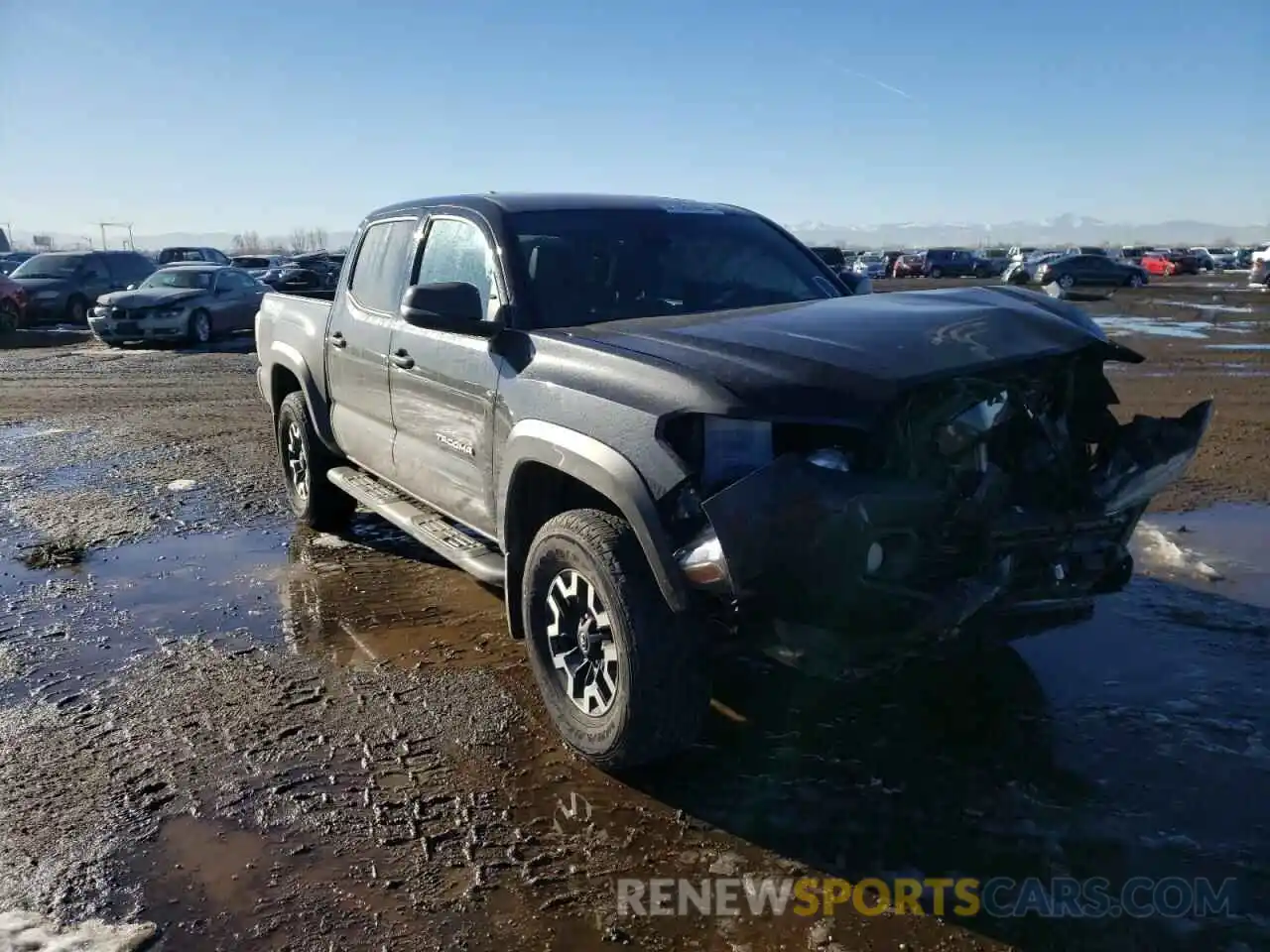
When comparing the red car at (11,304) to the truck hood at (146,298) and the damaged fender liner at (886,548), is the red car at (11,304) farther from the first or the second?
the damaged fender liner at (886,548)

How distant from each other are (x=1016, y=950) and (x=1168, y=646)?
2328mm

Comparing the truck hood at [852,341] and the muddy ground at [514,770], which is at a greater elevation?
the truck hood at [852,341]

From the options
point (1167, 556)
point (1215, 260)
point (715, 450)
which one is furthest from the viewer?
point (1215, 260)

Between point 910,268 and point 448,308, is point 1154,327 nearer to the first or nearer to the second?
point 448,308

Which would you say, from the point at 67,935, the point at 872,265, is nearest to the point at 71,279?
the point at 67,935

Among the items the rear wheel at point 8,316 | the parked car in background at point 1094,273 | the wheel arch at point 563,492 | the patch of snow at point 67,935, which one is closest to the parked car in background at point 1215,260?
the parked car in background at point 1094,273

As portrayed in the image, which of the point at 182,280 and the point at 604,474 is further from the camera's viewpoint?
the point at 182,280

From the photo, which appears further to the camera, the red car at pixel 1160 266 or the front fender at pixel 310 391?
the red car at pixel 1160 266

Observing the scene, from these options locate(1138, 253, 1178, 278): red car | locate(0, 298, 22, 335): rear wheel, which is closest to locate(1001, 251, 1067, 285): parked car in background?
locate(1138, 253, 1178, 278): red car

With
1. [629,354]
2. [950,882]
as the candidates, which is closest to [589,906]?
[950,882]

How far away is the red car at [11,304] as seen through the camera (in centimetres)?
2208

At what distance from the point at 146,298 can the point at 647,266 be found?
17.0 meters

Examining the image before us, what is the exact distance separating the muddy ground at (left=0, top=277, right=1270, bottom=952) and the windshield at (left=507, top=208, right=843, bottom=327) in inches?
62.5

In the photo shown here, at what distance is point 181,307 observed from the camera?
1903cm
